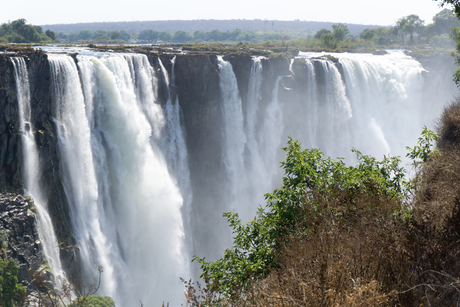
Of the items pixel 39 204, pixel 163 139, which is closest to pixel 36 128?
pixel 39 204

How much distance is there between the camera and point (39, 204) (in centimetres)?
1722

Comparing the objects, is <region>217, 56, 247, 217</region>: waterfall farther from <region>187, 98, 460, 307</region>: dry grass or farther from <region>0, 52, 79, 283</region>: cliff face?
<region>187, 98, 460, 307</region>: dry grass

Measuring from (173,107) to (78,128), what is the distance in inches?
323

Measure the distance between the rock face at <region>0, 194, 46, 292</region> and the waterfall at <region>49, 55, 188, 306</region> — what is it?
8.13 feet

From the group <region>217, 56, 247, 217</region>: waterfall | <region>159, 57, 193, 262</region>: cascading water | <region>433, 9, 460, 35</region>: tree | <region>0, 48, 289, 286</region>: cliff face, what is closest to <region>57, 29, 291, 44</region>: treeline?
<region>433, 9, 460, 35</region>: tree

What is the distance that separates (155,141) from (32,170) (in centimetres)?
868

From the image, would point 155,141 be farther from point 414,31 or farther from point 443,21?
point 443,21

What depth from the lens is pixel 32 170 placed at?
17406 mm

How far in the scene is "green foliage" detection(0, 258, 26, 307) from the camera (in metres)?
13.8

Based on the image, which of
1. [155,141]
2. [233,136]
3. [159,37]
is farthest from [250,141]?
[159,37]

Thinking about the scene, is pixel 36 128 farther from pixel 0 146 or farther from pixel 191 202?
pixel 191 202

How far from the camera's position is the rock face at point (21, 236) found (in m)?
15.2

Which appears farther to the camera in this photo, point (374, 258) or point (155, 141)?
point (155, 141)

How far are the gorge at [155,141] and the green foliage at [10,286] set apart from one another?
6.92 feet
